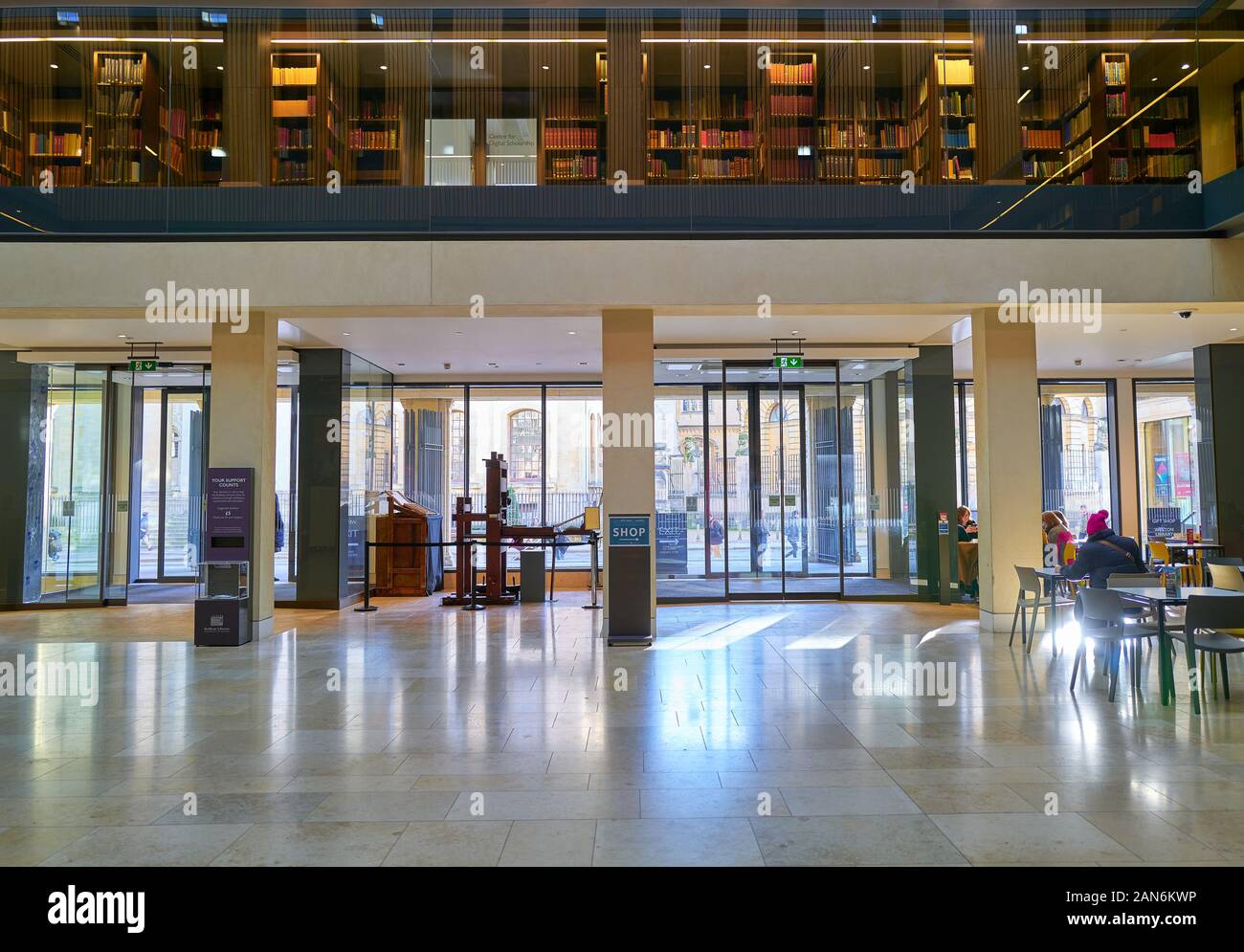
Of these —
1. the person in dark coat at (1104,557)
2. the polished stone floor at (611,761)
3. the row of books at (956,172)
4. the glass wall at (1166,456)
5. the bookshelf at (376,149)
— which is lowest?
the polished stone floor at (611,761)

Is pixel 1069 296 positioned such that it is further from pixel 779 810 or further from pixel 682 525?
pixel 779 810

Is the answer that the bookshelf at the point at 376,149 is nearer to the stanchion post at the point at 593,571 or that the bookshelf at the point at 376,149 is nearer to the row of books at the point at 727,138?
the row of books at the point at 727,138

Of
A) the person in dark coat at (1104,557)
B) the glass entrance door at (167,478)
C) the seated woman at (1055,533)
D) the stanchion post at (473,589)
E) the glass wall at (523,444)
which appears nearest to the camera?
the person in dark coat at (1104,557)

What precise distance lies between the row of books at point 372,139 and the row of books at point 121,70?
256 cm

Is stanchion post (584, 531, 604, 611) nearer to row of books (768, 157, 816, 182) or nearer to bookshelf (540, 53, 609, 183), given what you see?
bookshelf (540, 53, 609, 183)

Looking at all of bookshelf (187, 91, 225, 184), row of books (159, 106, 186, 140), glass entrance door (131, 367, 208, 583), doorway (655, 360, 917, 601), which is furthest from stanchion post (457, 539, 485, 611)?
row of books (159, 106, 186, 140)

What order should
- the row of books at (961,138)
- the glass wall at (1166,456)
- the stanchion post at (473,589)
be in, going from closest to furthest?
the row of books at (961,138) → the stanchion post at (473,589) → the glass wall at (1166,456)

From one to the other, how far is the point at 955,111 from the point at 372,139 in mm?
6598

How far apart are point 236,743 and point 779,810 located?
3.61 m

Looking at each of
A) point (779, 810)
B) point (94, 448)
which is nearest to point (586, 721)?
point (779, 810)

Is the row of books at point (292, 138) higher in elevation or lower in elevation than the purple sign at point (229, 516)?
higher

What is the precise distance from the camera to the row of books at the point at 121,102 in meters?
9.52

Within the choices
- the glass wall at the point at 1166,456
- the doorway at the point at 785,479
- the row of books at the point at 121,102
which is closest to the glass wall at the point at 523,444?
the doorway at the point at 785,479
